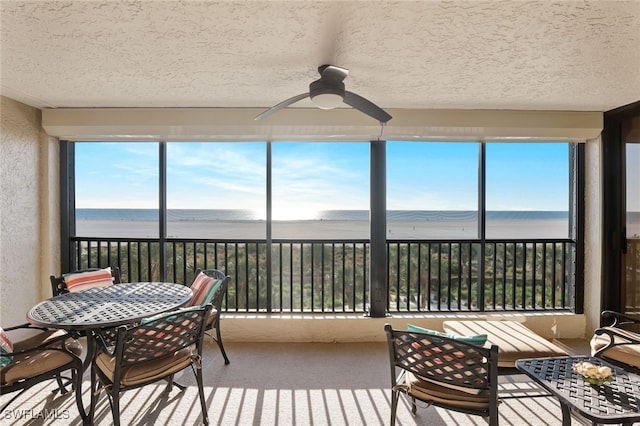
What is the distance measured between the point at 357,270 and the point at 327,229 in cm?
413

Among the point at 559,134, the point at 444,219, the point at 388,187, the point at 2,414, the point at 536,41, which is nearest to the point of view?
the point at 536,41

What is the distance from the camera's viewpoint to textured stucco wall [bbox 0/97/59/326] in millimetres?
2803

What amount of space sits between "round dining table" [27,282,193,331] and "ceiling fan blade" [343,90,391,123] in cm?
189

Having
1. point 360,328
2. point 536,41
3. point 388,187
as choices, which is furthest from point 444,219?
point 536,41

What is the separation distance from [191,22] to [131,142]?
2.29m

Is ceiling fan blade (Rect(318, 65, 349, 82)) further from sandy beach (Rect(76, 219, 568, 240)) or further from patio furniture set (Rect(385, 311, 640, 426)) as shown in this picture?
sandy beach (Rect(76, 219, 568, 240))

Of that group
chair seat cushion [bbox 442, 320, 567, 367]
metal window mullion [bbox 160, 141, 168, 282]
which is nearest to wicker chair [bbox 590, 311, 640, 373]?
chair seat cushion [bbox 442, 320, 567, 367]

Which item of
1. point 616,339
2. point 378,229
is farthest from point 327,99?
point 616,339

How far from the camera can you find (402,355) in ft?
5.41

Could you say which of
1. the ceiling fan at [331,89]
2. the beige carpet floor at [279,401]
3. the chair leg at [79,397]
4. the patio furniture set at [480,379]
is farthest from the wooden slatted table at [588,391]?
the chair leg at [79,397]

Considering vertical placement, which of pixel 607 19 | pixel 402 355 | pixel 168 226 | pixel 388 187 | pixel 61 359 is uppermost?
pixel 607 19

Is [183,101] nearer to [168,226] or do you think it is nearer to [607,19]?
[168,226]

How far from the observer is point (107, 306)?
84.9 inches

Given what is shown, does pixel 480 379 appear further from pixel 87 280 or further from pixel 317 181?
pixel 317 181
